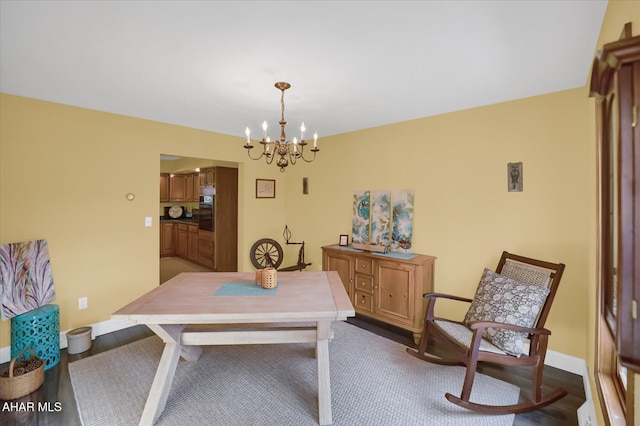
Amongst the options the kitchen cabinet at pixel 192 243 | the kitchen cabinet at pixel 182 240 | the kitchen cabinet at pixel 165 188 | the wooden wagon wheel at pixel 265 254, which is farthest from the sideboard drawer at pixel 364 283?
the kitchen cabinet at pixel 165 188

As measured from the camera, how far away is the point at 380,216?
3.64 metres

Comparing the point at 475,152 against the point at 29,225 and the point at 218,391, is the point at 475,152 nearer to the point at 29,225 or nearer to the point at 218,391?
the point at 218,391

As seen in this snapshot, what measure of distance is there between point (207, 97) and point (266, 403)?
2640mm

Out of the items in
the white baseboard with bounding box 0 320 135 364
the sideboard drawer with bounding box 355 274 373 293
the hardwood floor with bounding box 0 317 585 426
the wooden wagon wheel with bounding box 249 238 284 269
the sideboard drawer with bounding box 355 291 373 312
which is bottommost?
the hardwood floor with bounding box 0 317 585 426

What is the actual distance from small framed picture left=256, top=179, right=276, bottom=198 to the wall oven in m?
Result: 1.18

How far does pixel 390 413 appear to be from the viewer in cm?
192

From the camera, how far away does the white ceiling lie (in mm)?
1471

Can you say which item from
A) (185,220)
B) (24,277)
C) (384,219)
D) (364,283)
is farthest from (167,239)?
(384,219)

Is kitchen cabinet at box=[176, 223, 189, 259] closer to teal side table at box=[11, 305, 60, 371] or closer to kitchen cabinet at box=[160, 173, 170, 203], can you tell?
kitchen cabinet at box=[160, 173, 170, 203]

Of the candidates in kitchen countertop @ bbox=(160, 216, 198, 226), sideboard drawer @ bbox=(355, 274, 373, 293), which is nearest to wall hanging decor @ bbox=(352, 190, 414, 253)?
sideboard drawer @ bbox=(355, 274, 373, 293)

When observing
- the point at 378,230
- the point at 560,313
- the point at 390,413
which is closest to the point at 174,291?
the point at 390,413

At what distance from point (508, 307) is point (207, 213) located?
4.91 meters

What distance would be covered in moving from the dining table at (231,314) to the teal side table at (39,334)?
1232 millimetres

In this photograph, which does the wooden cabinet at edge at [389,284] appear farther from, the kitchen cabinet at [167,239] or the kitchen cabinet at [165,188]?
the kitchen cabinet at [165,188]
